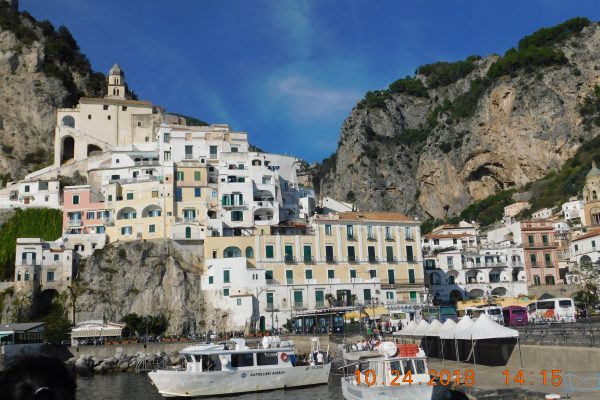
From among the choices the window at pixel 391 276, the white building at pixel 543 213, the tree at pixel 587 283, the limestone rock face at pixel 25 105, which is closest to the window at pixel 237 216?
the window at pixel 391 276

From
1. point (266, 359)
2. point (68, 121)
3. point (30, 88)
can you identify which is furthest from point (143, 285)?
point (30, 88)

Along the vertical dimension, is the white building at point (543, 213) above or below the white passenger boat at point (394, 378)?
above

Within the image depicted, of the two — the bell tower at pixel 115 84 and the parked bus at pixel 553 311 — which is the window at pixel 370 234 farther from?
the bell tower at pixel 115 84

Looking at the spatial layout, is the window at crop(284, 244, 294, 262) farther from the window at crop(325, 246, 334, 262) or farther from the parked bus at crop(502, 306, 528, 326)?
the parked bus at crop(502, 306, 528, 326)

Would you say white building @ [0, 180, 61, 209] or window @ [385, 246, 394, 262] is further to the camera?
white building @ [0, 180, 61, 209]

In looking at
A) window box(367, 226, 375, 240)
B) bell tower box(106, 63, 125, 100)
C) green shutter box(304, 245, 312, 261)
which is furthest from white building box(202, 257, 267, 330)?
bell tower box(106, 63, 125, 100)

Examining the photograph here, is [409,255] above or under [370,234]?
under

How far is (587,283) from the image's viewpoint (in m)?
57.4

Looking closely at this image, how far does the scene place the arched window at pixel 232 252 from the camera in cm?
5803

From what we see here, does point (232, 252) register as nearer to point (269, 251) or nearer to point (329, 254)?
point (269, 251)

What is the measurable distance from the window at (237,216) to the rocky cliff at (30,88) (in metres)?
34.9

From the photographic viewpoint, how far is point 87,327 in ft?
167

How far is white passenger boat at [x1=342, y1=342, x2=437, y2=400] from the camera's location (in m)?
22.9

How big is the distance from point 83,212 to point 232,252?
18.6 meters
